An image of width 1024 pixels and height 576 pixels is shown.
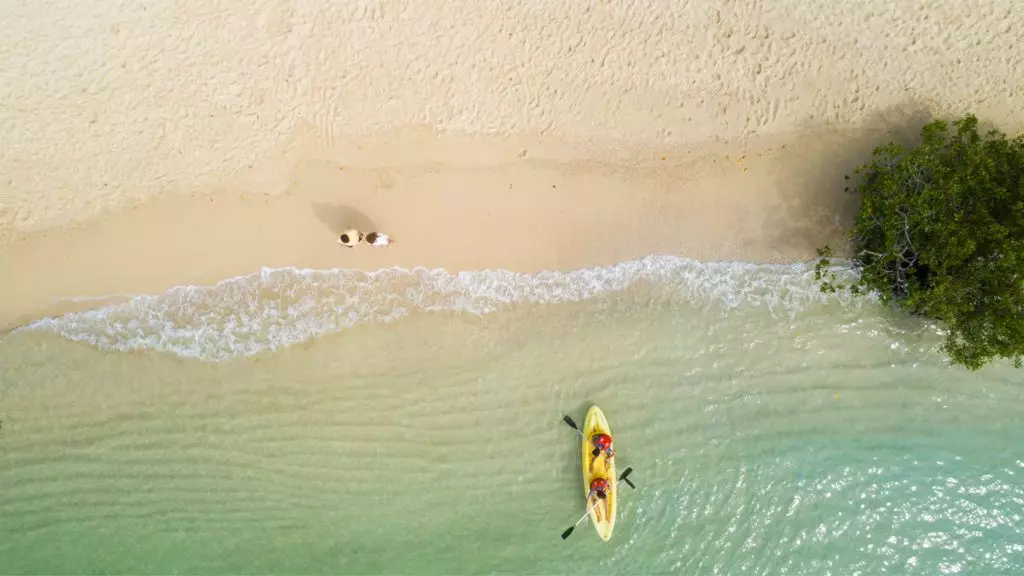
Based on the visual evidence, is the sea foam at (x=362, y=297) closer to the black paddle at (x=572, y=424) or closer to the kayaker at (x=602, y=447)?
the black paddle at (x=572, y=424)

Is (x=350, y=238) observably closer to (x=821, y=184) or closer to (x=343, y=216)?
(x=343, y=216)

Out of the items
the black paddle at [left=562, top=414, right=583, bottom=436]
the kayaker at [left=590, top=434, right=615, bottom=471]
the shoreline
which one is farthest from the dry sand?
the kayaker at [left=590, top=434, right=615, bottom=471]

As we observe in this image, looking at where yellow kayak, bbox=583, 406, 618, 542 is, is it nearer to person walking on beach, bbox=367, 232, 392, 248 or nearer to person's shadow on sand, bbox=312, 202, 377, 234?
person walking on beach, bbox=367, 232, 392, 248

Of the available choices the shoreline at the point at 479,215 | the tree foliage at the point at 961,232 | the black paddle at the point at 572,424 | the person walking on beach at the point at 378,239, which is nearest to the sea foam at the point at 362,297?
the shoreline at the point at 479,215

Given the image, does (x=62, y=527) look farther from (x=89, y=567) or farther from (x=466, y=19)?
(x=466, y=19)

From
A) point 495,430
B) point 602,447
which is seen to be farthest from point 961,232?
point 495,430

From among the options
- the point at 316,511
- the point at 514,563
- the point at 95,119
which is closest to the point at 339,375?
the point at 316,511

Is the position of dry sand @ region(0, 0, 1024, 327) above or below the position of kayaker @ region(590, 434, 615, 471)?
above
